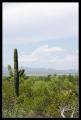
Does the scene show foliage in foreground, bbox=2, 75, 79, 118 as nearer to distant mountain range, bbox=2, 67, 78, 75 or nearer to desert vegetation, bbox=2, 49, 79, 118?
desert vegetation, bbox=2, 49, 79, 118

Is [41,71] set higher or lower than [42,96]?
higher

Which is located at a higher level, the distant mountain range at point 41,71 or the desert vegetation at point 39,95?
the distant mountain range at point 41,71

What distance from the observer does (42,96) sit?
506 cm

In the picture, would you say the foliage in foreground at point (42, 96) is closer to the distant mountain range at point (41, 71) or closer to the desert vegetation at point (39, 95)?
the desert vegetation at point (39, 95)

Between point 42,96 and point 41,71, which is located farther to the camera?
point 42,96

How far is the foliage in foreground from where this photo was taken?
15.4ft

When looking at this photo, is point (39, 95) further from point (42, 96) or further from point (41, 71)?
point (41, 71)

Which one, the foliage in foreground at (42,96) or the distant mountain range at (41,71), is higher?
the distant mountain range at (41,71)

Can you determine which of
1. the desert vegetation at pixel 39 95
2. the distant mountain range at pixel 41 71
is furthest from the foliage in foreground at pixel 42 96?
the distant mountain range at pixel 41 71

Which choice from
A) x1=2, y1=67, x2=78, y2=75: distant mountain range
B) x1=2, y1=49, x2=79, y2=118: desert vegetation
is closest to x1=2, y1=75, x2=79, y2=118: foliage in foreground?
x1=2, y1=49, x2=79, y2=118: desert vegetation

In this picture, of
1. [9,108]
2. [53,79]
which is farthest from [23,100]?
[53,79]

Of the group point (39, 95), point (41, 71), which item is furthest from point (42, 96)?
→ point (41, 71)

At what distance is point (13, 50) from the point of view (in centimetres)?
474

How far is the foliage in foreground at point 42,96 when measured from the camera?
15.4 ft
